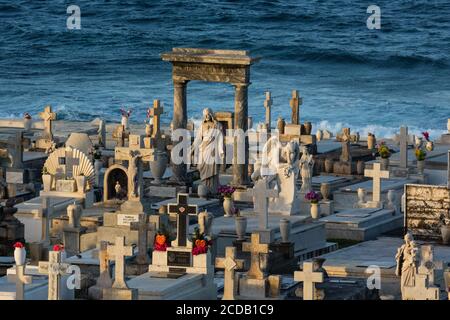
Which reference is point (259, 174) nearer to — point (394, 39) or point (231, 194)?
point (231, 194)

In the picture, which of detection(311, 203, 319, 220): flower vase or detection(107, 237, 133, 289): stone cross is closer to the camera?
detection(107, 237, 133, 289): stone cross

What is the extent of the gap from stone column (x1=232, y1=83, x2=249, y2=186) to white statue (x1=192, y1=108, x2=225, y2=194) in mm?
977

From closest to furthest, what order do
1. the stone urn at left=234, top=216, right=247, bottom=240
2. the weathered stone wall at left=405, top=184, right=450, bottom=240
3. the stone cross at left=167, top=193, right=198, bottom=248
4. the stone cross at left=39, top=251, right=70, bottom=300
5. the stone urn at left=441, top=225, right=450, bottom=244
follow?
the stone cross at left=39, top=251, right=70, bottom=300
the stone cross at left=167, top=193, right=198, bottom=248
the stone urn at left=234, top=216, right=247, bottom=240
the stone urn at left=441, top=225, right=450, bottom=244
the weathered stone wall at left=405, top=184, right=450, bottom=240

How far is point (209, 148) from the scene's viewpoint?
57.9m

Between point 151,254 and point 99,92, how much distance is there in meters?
52.4

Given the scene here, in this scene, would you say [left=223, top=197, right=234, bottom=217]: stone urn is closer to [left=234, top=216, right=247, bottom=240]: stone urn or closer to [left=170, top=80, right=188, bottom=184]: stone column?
[left=234, top=216, right=247, bottom=240]: stone urn

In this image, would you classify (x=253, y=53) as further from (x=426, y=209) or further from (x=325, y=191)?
(x=426, y=209)

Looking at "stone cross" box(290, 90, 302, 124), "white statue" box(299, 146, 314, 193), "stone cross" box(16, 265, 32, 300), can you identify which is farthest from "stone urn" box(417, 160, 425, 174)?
"stone cross" box(16, 265, 32, 300)

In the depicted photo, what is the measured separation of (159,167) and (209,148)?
2.03m

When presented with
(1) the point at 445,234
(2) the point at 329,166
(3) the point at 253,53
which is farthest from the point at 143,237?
(3) the point at 253,53

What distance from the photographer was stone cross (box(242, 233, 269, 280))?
4641 centimetres

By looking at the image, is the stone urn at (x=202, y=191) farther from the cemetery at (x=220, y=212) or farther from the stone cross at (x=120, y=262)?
the stone cross at (x=120, y=262)

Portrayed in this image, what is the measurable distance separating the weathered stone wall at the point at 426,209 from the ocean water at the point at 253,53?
27.6 m

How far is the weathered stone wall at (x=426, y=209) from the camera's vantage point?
53.3 meters
